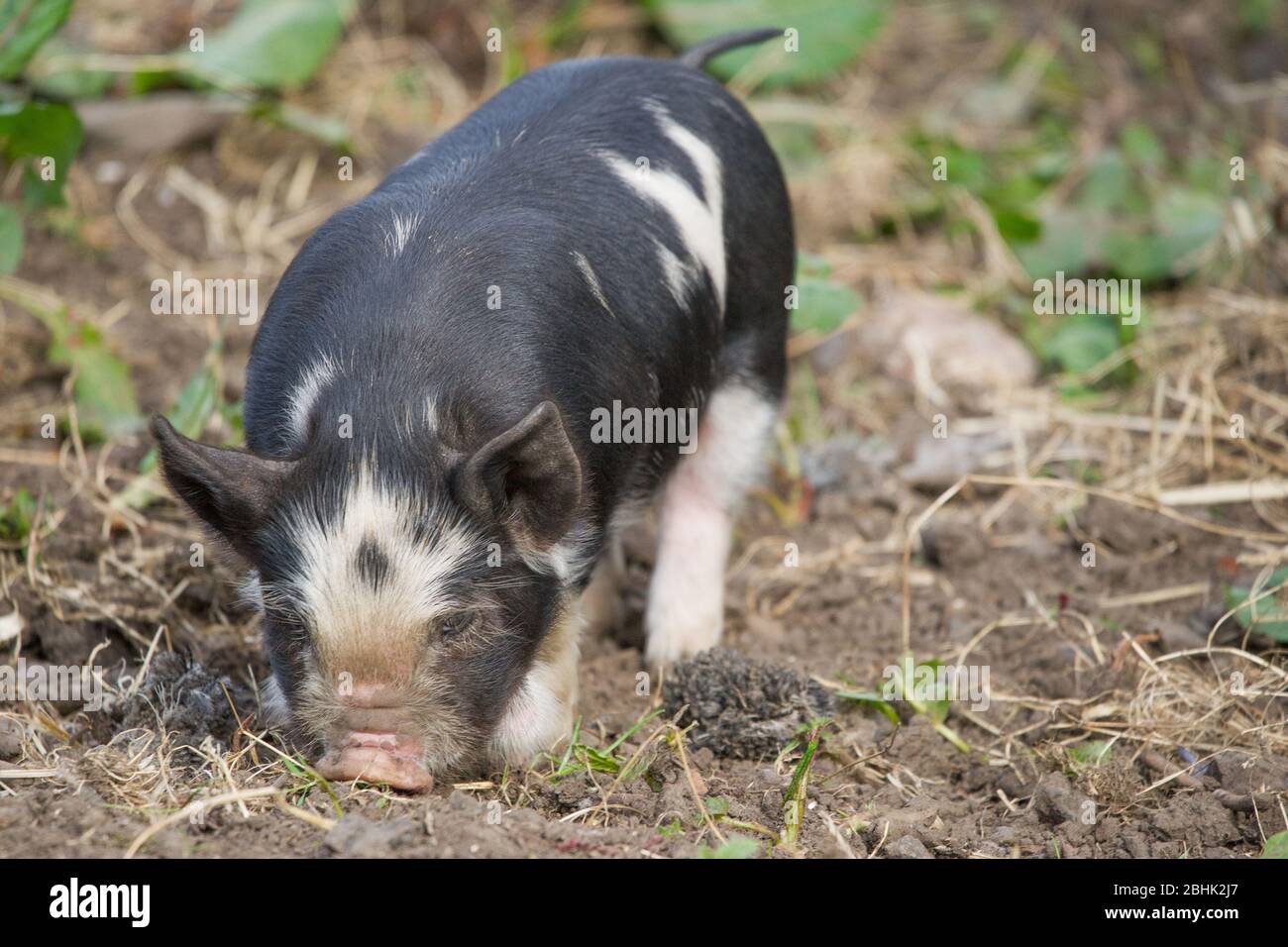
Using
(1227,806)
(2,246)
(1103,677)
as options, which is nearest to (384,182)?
(2,246)

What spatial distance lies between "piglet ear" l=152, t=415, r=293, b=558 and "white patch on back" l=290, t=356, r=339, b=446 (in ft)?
0.47

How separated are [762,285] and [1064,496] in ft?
5.00

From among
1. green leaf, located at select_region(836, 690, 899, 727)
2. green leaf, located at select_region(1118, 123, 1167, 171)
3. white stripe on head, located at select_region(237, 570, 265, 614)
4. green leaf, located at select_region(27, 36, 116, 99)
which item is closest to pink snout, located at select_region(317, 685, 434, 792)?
white stripe on head, located at select_region(237, 570, 265, 614)

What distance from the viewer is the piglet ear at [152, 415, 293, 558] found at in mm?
3615

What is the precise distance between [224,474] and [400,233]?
829mm

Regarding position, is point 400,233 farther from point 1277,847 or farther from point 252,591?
point 1277,847

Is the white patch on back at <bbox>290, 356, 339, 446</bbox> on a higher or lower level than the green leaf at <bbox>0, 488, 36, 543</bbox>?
higher

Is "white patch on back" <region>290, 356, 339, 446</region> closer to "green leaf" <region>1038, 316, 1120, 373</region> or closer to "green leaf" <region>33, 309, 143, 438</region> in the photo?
"green leaf" <region>33, 309, 143, 438</region>

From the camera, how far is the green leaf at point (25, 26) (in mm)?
5551

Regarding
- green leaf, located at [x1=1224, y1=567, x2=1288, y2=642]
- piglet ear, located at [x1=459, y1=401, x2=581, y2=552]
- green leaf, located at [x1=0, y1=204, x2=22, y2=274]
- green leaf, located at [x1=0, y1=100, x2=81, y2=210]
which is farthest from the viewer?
green leaf, located at [x1=0, y1=204, x2=22, y2=274]

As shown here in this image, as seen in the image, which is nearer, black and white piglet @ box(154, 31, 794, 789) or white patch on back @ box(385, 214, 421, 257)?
black and white piglet @ box(154, 31, 794, 789)

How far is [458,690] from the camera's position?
3764 mm
